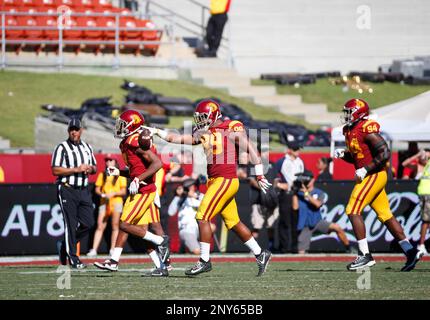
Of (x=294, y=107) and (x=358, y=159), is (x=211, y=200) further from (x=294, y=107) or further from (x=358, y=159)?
(x=294, y=107)

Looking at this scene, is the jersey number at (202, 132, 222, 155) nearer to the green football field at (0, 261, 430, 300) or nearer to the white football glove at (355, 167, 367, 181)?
the green football field at (0, 261, 430, 300)

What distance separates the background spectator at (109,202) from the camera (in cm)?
1688

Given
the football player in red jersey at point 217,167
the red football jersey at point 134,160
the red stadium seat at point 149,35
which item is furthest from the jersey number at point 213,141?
the red stadium seat at point 149,35

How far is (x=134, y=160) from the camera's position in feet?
39.3

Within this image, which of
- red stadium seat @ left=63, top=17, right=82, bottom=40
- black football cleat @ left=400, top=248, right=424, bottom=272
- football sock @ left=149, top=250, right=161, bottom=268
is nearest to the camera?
football sock @ left=149, top=250, right=161, bottom=268

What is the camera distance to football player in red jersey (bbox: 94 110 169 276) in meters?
11.9

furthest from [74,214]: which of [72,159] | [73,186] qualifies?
[72,159]

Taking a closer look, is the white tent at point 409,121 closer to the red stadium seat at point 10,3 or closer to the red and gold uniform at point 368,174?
the red and gold uniform at point 368,174

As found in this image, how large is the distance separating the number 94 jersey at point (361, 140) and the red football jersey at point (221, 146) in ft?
4.25

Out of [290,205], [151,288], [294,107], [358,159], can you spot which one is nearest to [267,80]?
[294,107]

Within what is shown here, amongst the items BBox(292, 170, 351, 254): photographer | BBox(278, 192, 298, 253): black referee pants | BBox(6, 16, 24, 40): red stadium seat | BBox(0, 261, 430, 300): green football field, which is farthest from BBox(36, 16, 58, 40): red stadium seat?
BBox(0, 261, 430, 300): green football field

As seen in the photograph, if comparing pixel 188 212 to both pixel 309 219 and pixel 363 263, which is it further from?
pixel 363 263

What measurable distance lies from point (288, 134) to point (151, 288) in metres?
12.7

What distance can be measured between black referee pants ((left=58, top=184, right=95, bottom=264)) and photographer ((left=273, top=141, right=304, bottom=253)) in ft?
13.9
